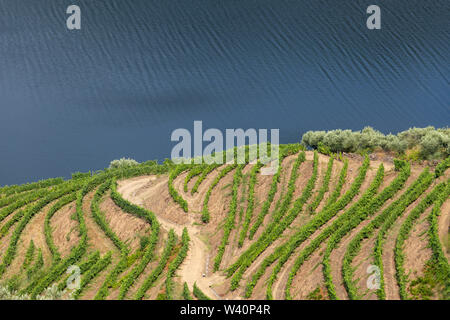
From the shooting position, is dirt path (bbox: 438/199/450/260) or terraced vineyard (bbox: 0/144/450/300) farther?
terraced vineyard (bbox: 0/144/450/300)

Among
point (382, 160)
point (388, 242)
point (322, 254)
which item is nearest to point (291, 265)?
point (322, 254)

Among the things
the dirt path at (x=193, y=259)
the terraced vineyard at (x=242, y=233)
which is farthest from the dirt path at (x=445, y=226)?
the dirt path at (x=193, y=259)

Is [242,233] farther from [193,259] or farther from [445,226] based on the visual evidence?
[445,226]

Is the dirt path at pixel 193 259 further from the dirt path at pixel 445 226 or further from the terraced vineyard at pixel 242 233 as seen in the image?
the dirt path at pixel 445 226

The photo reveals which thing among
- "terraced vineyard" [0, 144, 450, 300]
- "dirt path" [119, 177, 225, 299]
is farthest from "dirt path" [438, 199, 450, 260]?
"dirt path" [119, 177, 225, 299]

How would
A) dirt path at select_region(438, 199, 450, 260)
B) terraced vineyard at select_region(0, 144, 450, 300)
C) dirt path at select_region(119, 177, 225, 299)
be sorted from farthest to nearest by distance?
dirt path at select_region(119, 177, 225, 299)
terraced vineyard at select_region(0, 144, 450, 300)
dirt path at select_region(438, 199, 450, 260)

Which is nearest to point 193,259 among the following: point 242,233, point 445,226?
point 242,233

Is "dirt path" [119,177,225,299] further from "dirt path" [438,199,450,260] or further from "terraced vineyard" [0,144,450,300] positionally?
"dirt path" [438,199,450,260]
